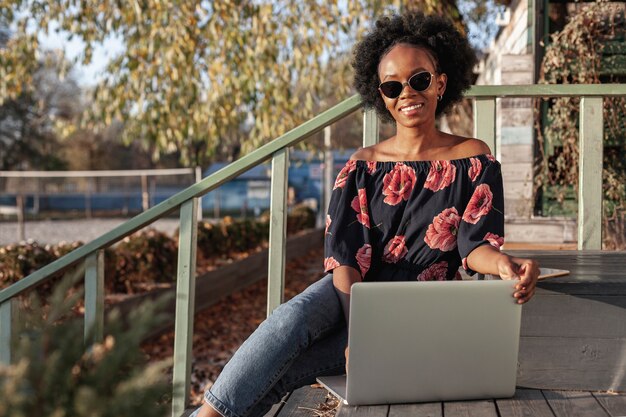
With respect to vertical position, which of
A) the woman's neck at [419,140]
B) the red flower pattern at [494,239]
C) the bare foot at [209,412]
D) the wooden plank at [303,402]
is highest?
the woman's neck at [419,140]

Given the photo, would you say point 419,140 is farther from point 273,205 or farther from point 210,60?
point 210,60

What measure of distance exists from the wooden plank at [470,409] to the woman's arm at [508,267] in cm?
26

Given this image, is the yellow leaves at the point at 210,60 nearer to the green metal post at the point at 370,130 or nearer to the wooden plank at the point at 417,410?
the green metal post at the point at 370,130

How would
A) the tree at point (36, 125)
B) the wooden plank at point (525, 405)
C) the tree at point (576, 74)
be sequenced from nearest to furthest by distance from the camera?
the wooden plank at point (525, 405) < the tree at point (576, 74) < the tree at point (36, 125)

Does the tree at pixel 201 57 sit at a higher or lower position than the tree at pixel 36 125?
lower

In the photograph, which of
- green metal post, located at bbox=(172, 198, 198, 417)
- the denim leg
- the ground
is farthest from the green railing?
the ground

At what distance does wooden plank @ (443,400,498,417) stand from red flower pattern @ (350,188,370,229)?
1.78 ft

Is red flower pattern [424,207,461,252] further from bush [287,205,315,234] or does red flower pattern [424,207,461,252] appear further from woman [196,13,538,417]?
bush [287,205,315,234]

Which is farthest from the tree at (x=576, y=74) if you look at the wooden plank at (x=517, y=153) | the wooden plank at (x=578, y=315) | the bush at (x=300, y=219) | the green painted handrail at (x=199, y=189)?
the bush at (x=300, y=219)

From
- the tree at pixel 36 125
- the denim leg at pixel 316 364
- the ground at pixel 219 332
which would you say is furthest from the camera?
the tree at pixel 36 125

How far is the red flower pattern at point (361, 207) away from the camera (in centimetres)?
211

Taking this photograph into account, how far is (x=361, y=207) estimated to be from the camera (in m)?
2.12

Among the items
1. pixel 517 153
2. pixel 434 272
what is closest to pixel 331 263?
pixel 434 272

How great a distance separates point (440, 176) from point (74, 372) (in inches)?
57.9
